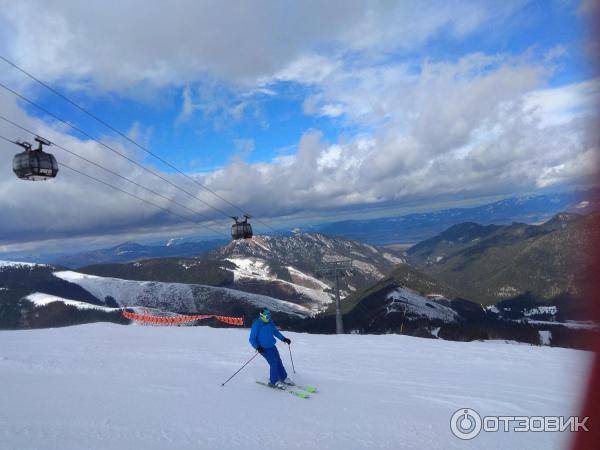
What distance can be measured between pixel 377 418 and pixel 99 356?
10.9 metres

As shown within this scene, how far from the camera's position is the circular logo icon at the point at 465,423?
26.2 ft

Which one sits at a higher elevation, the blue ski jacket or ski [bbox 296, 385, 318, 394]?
the blue ski jacket

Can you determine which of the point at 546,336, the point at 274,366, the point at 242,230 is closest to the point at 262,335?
the point at 274,366

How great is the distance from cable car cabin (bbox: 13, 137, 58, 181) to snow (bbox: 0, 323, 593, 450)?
654cm

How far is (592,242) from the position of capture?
287cm

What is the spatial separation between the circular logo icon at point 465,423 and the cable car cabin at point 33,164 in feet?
51.6

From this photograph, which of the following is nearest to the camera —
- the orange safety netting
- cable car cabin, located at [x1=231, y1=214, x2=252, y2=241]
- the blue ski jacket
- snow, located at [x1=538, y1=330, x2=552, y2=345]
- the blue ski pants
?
the blue ski pants

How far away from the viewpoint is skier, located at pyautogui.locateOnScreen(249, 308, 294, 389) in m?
11.4

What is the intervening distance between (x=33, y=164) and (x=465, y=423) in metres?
16.2

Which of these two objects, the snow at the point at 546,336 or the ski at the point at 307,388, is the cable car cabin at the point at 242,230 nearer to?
the ski at the point at 307,388

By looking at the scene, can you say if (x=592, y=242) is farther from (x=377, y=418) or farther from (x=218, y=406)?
(x=218, y=406)

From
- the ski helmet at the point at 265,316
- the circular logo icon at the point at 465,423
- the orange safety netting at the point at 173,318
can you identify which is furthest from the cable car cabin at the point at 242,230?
the circular logo icon at the point at 465,423

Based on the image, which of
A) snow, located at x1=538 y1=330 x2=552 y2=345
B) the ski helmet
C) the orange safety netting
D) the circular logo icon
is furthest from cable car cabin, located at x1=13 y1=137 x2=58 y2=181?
snow, located at x1=538 y1=330 x2=552 y2=345

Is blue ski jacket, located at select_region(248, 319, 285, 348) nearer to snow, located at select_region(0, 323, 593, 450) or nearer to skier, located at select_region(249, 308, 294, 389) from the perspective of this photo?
skier, located at select_region(249, 308, 294, 389)
